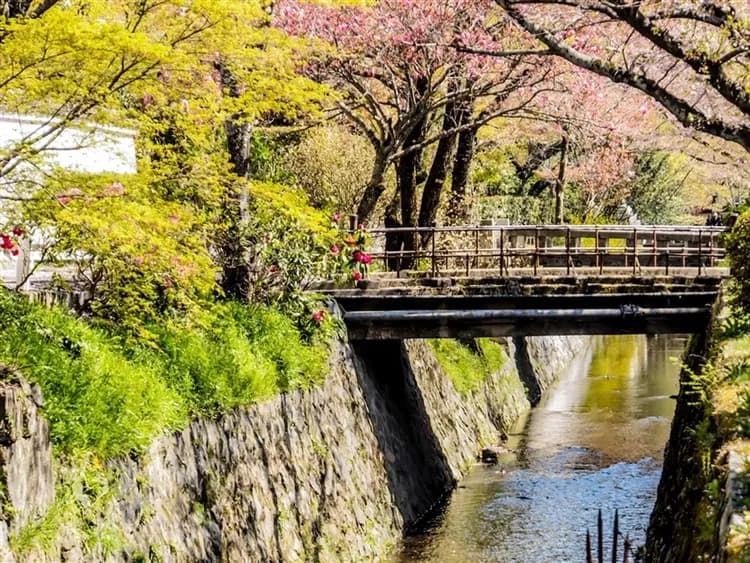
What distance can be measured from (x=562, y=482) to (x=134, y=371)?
1235cm

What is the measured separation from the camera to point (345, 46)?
22969 millimetres

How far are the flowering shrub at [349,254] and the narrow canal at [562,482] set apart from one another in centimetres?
492

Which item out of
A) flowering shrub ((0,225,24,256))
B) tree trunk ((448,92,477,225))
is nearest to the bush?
flowering shrub ((0,225,24,256))

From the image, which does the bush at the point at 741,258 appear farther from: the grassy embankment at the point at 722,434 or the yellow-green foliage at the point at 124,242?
the yellow-green foliage at the point at 124,242

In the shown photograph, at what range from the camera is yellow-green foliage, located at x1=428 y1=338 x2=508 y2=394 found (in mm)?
26486

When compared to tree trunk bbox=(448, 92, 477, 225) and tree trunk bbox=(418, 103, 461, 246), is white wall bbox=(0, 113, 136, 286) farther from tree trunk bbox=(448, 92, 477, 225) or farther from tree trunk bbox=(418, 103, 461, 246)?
tree trunk bbox=(448, 92, 477, 225)

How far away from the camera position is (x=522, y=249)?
24.8 metres

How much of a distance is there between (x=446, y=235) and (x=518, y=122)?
8557 mm

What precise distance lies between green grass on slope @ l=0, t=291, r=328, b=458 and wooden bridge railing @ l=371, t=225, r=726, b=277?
18.0 feet

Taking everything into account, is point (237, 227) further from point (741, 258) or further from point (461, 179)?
point (461, 179)

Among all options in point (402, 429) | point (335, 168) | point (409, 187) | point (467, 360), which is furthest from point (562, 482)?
point (335, 168)

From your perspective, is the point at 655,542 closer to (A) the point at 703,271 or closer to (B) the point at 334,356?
(B) the point at 334,356

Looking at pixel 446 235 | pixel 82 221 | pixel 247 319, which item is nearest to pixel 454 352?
pixel 446 235

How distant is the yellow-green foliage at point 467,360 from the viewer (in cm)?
2649
